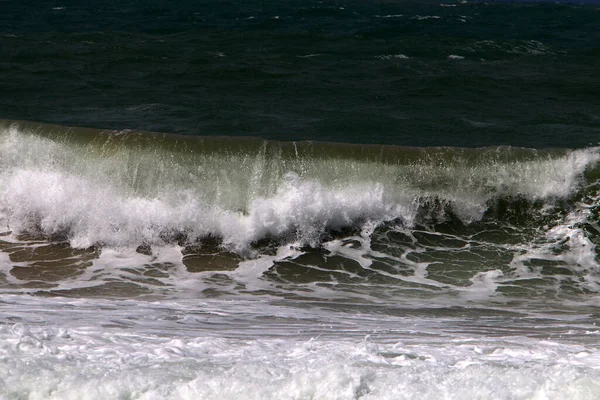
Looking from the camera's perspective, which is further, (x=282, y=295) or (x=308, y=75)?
(x=308, y=75)

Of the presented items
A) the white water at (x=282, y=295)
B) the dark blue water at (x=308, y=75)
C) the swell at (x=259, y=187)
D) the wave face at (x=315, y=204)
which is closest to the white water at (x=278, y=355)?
the white water at (x=282, y=295)

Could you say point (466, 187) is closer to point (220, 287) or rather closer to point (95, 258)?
point (220, 287)

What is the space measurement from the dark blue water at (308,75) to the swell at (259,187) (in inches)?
86.5

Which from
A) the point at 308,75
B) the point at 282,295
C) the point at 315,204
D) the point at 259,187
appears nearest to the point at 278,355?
the point at 282,295

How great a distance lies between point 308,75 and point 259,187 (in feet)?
25.2

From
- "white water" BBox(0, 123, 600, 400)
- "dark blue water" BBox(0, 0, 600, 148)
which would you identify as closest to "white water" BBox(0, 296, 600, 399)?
"white water" BBox(0, 123, 600, 400)

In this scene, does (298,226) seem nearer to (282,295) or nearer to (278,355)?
(282,295)

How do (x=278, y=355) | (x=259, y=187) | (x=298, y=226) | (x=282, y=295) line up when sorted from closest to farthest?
(x=278, y=355)
(x=282, y=295)
(x=298, y=226)
(x=259, y=187)

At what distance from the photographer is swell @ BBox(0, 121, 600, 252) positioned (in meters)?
8.91

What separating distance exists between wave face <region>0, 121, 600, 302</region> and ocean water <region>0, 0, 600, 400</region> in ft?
0.08

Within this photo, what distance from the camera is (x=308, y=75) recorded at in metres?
16.5

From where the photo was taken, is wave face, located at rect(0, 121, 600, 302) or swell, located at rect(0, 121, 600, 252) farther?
swell, located at rect(0, 121, 600, 252)

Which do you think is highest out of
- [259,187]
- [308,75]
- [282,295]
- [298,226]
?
[308,75]

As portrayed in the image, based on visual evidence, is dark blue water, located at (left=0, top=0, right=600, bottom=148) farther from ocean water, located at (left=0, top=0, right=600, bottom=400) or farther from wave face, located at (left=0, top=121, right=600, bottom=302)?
wave face, located at (left=0, top=121, right=600, bottom=302)
